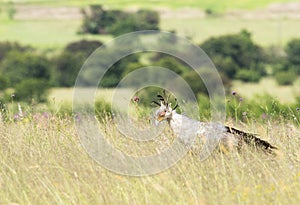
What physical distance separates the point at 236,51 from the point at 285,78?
19097mm

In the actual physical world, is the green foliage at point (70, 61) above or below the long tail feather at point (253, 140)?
above

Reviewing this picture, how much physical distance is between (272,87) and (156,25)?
32715mm

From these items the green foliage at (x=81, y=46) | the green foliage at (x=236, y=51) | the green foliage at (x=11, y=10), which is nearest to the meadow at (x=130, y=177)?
the green foliage at (x=81, y=46)

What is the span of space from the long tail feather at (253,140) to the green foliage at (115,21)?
279 ft

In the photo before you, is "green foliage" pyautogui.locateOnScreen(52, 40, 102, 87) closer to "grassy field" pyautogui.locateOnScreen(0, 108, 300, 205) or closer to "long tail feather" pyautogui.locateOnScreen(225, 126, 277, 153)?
"grassy field" pyautogui.locateOnScreen(0, 108, 300, 205)

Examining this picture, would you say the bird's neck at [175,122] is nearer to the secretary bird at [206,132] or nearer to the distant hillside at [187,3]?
the secretary bird at [206,132]

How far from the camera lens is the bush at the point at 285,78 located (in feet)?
230

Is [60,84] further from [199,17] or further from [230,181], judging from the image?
[230,181]

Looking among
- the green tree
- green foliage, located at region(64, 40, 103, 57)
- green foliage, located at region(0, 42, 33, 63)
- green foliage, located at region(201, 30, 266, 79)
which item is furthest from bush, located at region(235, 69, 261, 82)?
green foliage, located at region(0, 42, 33, 63)

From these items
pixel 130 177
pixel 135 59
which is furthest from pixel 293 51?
pixel 130 177

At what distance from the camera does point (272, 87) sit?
69875 mm

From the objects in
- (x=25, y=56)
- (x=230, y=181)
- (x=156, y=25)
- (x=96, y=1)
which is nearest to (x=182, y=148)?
(x=230, y=181)

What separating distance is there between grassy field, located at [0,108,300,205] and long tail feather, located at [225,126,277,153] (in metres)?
0.09

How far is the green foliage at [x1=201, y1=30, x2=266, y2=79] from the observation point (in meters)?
84.1
